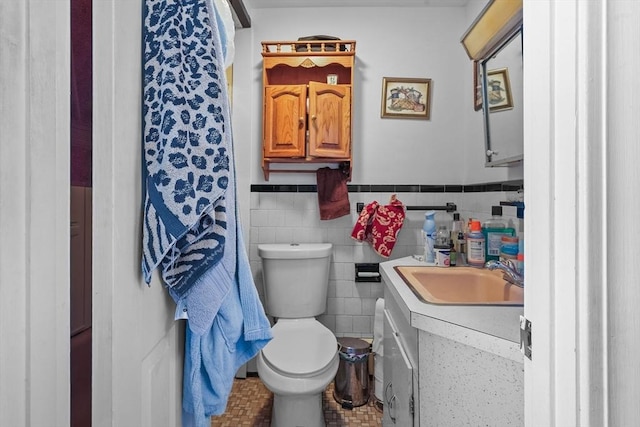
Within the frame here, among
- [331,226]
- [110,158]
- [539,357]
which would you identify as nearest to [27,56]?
[110,158]

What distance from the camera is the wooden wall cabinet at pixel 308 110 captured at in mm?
1948

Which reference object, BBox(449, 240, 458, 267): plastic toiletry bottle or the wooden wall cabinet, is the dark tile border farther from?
BBox(449, 240, 458, 267): plastic toiletry bottle

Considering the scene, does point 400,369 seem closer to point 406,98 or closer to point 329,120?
point 329,120

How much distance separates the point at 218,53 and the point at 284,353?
1.32 meters

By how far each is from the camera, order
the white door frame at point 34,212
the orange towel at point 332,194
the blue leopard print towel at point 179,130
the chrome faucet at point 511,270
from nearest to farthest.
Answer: the white door frame at point 34,212, the blue leopard print towel at point 179,130, the chrome faucet at point 511,270, the orange towel at point 332,194

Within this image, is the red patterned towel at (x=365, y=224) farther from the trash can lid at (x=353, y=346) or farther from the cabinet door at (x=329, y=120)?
the trash can lid at (x=353, y=346)

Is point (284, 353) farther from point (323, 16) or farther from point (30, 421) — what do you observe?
point (323, 16)

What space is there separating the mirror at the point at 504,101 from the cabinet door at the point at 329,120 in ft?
2.47

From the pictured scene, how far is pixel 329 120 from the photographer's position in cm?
196

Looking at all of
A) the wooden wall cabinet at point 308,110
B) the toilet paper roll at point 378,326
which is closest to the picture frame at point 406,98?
the wooden wall cabinet at point 308,110

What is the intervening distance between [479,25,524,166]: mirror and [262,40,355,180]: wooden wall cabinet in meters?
0.76

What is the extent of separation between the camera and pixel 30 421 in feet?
1.18

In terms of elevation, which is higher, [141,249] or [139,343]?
[141,249]

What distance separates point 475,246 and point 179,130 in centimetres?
132
